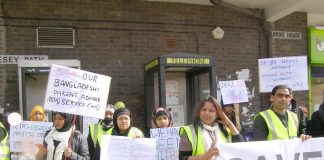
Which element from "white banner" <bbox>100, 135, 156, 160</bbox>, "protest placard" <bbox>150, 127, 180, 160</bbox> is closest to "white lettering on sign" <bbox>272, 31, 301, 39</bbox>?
"protest placard" <bbox>150, 127, 180, 160</bbox>

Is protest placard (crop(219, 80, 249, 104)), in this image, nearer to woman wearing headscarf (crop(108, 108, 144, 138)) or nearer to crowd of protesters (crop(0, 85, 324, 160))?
crowd of protesters (crop(0, 85, 324, 160))

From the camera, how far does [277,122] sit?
4.23 meters

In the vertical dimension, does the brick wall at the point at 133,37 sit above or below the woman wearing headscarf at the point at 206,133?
above

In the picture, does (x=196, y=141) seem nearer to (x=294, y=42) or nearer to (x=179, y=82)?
(x=179, y=82)

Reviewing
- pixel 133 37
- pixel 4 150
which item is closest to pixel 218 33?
pixel 133 37

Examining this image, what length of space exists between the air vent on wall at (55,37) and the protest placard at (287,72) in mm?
3516

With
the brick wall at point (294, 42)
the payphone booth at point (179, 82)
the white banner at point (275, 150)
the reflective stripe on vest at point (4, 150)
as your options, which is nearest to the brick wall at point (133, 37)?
the brick wall at point (294, 42)

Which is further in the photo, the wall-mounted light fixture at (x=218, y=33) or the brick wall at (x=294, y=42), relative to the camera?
the brick wall at (x=294, y=42)

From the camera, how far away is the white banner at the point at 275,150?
391 centimetres

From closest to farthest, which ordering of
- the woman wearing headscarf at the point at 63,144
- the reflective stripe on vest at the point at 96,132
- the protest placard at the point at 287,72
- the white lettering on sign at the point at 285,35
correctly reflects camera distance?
the woman wearing headscarf at the point at 63,144 < the reflective stripe on vest at the point at 96,132 < the protest placard at the point at 287,72 < the white lettering on sign at the point at 285,35

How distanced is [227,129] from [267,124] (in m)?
0.52

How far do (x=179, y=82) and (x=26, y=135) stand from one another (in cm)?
431

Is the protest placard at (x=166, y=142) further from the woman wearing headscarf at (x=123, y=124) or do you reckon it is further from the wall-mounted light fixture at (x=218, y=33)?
the wall-mounted light fixture at (x=218, y=33)

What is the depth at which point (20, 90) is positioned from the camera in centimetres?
739
